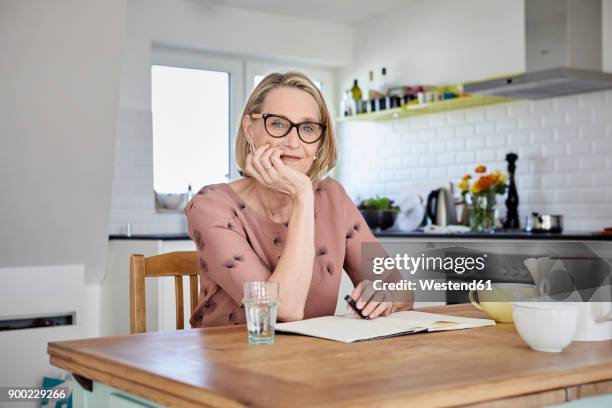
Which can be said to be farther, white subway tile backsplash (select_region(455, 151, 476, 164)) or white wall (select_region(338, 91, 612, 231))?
white subway tile backsplash (select_region(455, 151, 476, 164))

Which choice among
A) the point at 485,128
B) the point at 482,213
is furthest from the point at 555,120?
the point at 482,213

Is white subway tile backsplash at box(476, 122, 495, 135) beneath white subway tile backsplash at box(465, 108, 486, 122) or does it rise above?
beneath

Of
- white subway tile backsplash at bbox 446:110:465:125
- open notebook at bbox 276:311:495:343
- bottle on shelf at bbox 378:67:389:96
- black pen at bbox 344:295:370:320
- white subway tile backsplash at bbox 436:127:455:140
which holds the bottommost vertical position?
open notebook at bbox 276:311:495:343

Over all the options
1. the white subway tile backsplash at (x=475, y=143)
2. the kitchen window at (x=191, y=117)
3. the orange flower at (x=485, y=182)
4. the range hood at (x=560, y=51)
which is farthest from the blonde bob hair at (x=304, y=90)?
the kitchen window at (x=191, y=117)

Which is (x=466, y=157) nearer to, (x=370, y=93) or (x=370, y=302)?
(x=370, y=93)

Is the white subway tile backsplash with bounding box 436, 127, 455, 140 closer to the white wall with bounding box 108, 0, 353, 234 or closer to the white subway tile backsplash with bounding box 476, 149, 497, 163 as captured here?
the white subway tile backsplash with bounding box 476, 149, 497, 163

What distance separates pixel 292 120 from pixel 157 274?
22.0 inches

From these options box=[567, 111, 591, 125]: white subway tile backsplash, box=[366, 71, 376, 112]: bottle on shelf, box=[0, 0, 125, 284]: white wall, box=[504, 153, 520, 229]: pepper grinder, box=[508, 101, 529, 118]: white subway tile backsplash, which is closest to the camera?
box=[0, 0, 125, 284]: white wall

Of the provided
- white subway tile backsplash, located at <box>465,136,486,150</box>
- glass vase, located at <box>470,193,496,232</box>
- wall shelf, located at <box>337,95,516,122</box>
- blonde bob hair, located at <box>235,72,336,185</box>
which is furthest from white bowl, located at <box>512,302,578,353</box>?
white subway tile backsplash, located at <box>465,136,486,150</box>

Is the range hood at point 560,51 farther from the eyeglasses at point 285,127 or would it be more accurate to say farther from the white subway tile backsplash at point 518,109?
the eyeglasses at point 285,127

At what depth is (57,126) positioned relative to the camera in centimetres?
374

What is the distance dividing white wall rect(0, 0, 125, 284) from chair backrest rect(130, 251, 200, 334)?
1.65m

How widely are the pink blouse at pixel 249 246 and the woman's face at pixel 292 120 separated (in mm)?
171

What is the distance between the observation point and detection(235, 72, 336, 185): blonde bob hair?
2.14 metres
